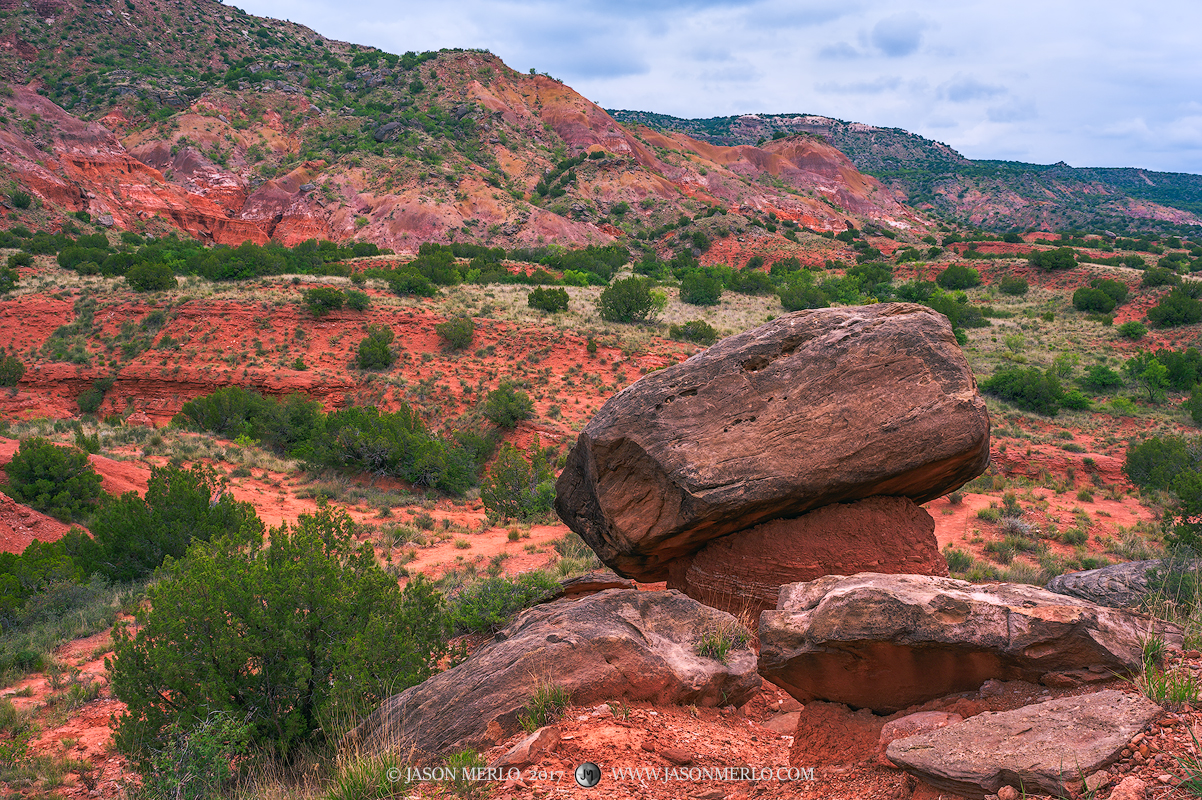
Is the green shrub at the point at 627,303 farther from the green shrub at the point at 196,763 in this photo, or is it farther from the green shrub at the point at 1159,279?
the green shrub at the point at 1159,279

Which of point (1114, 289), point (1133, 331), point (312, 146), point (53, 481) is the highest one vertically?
point (312, 146)

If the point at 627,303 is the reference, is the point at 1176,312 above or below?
above

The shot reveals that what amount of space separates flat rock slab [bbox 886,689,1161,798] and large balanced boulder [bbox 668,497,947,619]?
10.4ft

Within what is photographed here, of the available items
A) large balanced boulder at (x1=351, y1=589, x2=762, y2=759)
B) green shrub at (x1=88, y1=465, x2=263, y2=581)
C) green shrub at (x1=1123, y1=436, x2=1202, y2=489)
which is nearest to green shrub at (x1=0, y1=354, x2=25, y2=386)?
green shrub at (x1=88, y1=465, x2=263, y2=581)

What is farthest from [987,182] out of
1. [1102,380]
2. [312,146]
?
[312,146]

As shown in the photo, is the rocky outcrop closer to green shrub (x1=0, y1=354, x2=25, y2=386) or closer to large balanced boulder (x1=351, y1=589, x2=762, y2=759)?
large balanced boulder (x1=351, y1=589, x2=762, y2=759)

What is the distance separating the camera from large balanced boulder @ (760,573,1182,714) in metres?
4.40

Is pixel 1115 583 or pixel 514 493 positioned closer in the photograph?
pixel 1115 583

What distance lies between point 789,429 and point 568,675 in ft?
12.1

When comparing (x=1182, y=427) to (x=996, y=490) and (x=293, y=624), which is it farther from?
(x=293, y=624)

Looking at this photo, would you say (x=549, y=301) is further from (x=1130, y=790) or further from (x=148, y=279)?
(x=1130, y=790)

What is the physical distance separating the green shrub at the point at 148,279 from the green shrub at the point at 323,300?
25.6 ft

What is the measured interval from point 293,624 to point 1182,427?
2907 centimetres

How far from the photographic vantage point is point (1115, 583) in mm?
8078
